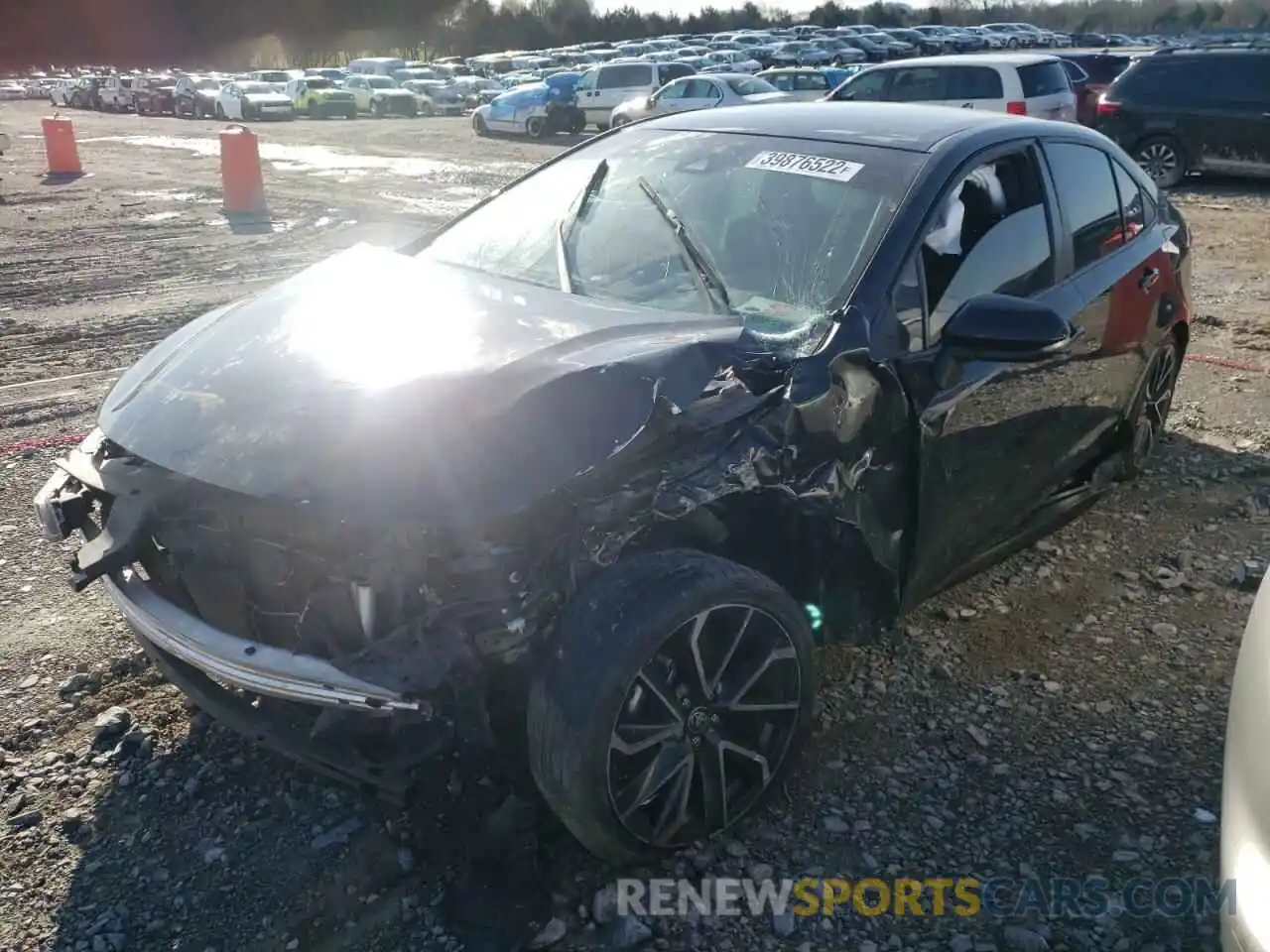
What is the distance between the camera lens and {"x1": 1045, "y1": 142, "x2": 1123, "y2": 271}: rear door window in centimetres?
397

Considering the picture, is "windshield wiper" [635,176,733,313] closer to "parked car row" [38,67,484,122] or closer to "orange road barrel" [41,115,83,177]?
"orange road barrel" [41,115,83,177]

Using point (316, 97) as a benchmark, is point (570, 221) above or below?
above

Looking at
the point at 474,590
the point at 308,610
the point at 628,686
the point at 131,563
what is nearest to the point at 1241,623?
the point at 628,686

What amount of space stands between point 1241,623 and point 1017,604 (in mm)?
793

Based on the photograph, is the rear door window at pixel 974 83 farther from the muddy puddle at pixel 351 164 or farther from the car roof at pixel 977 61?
the muddy puddle at pixel 351 164

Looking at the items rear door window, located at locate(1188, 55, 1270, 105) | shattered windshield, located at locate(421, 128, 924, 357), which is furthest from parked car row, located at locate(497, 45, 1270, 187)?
shattered windshield, located at locate(421, 128, 924, 357)

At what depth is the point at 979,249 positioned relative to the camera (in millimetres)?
3508

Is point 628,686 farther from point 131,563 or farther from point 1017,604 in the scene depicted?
point 1017,604

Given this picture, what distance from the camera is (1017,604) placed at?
4.09m

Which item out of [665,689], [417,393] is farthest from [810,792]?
[417,393]

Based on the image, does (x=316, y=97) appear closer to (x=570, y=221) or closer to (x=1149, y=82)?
(x=1149, y=82)

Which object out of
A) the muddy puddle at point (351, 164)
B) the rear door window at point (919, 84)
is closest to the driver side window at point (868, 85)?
the rear door window at point (919, 84)

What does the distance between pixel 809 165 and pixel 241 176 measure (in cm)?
1163

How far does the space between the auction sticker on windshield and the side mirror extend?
25.1 inches
